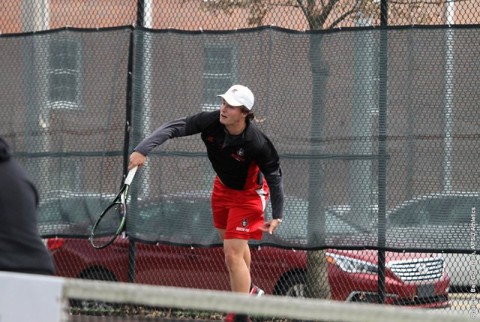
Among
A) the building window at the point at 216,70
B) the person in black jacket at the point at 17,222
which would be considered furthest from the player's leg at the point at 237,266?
the person in black jacket at the point at 17,222

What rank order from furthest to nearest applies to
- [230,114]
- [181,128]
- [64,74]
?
[64,74] → [181,128] → [230,114]

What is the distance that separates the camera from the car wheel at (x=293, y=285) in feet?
30.1

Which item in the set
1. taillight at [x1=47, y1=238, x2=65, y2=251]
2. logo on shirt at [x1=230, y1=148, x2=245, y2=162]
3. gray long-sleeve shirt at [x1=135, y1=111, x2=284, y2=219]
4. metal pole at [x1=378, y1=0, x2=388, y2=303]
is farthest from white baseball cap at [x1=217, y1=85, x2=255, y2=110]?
taillight at [x1=47, y1=238, x2=65, y2=251]

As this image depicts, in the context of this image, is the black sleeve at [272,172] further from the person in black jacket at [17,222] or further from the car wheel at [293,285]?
the person in black jacket at [17,222]

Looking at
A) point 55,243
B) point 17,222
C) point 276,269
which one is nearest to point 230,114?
point 276,269

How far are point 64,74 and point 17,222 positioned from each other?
5.39 metres

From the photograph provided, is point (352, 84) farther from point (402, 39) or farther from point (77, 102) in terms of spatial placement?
point (77, 102)

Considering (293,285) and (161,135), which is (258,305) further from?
(293,285)

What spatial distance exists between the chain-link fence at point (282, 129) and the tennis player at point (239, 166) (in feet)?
2.82

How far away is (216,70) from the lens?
9.34m

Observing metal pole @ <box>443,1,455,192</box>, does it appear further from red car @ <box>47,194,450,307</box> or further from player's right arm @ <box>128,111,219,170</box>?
player's right arm @ <box>128,111,219,170</box>

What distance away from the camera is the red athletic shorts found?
820cm

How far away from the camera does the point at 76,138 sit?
31.7 feet

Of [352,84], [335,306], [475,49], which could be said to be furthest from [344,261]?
[335,306]
